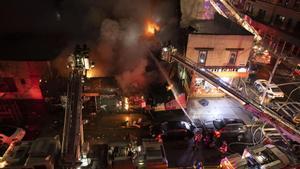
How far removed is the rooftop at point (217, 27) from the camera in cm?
2171

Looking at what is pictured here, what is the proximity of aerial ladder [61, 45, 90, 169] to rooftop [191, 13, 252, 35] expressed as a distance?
1323cm

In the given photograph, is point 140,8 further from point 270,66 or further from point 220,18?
point 270,66

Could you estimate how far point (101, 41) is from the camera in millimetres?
25578

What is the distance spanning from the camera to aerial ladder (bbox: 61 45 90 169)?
9070mm

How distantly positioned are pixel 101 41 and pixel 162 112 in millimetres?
10734

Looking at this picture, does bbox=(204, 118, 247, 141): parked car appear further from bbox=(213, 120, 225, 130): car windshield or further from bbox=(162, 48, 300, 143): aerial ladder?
bbox=(162, 48, 300, 143): aerial ladder

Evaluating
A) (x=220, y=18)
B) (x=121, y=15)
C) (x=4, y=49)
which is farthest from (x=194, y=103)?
(x=4, y=49)

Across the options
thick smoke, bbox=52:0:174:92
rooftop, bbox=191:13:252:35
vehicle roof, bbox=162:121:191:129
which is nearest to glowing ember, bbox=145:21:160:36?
thick smoke, bbox=52:0:174:92

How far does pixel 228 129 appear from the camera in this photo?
63.7ft

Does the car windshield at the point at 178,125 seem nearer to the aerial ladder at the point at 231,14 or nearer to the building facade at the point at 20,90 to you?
the building facade at the point at 20,90

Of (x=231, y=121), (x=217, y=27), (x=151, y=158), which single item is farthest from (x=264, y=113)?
(x=217, y=27)

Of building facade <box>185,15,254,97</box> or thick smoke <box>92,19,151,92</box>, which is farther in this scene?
thick smoke <box>92,19,151,92</box>

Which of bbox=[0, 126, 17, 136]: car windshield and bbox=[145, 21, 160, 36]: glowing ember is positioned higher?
bbox=[145, 21, 160, 36]: glowing ember

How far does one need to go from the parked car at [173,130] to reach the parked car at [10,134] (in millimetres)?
10474
